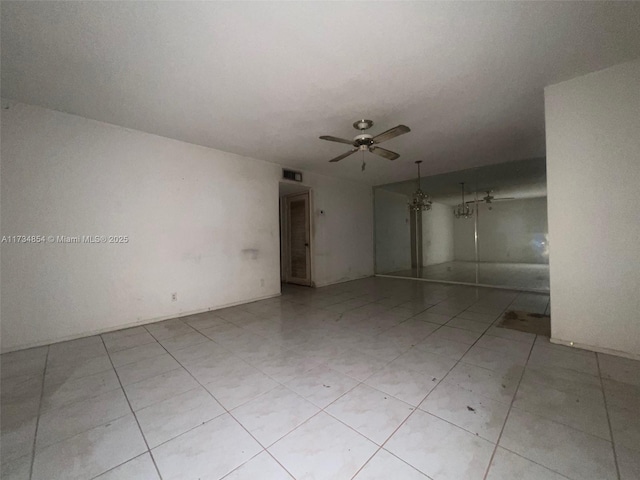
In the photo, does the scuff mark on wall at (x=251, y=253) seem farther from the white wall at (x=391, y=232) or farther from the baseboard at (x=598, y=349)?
the baseboard at (x=598, y=349)

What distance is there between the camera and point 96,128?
9.77ft

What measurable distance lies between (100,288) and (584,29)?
5.39 metres

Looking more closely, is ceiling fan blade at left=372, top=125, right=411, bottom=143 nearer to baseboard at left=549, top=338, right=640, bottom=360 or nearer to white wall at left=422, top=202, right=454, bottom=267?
baseboard at left=549, top=338, right=640, bottom=360

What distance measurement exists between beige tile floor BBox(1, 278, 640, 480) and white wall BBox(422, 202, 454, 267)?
497 cm

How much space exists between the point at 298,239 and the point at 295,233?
20 cm

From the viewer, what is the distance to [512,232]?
566cm

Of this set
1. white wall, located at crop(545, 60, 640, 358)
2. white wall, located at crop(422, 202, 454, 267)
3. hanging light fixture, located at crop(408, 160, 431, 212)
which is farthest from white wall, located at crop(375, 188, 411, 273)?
white wall, located at crop(545, 60, 640, 358)

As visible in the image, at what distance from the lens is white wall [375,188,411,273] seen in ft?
23.7

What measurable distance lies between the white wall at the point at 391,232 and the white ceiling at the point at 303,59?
4.04 m

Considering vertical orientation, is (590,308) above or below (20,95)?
below

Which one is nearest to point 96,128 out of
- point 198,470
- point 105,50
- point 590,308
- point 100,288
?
point 105,50

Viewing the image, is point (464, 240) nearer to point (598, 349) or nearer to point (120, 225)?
point (598, 349)

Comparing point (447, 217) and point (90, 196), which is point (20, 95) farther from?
point (447, 217)

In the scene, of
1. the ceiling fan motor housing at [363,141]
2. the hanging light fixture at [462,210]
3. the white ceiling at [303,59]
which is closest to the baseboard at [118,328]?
the white ceiling at [303,59]
